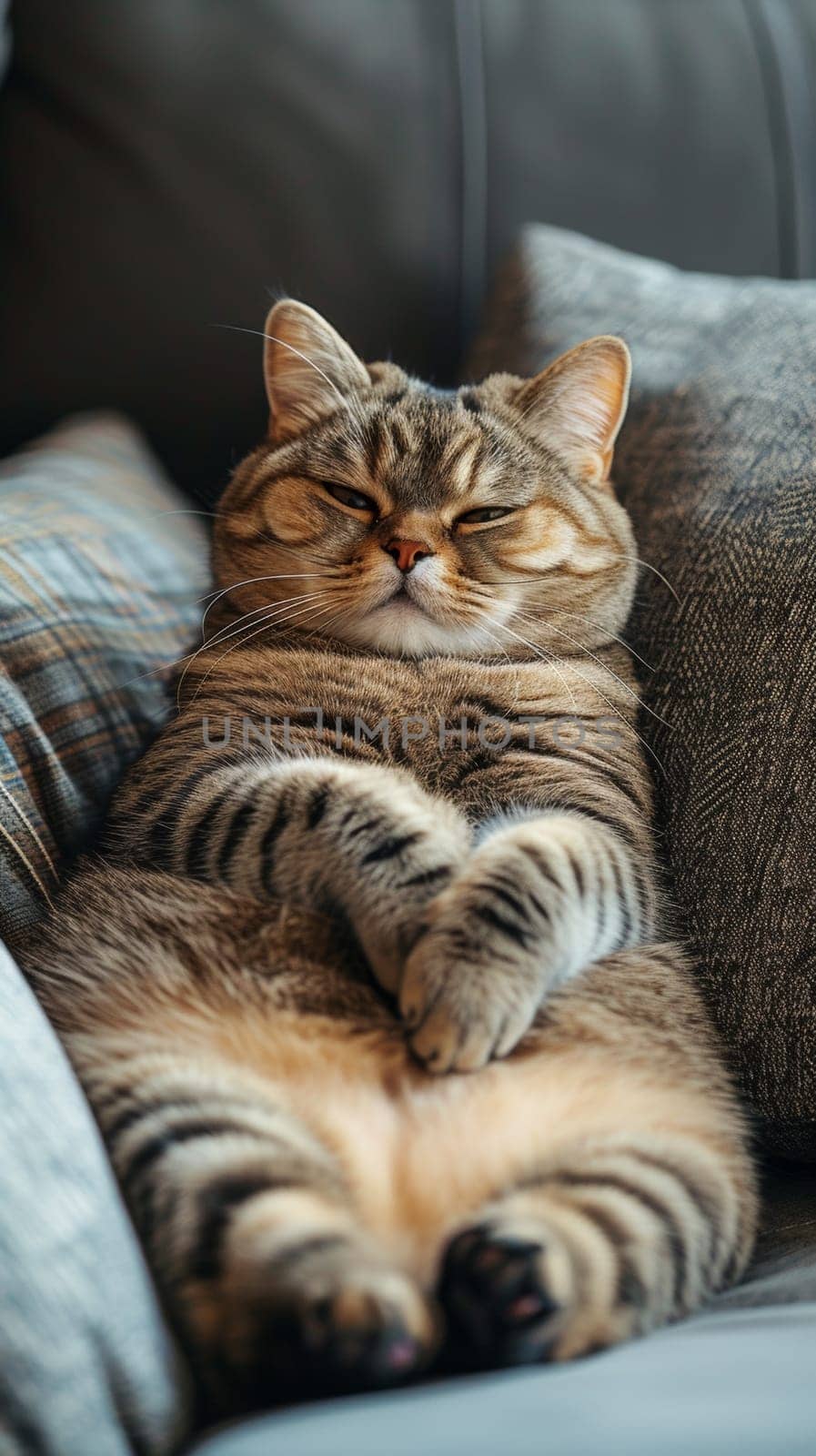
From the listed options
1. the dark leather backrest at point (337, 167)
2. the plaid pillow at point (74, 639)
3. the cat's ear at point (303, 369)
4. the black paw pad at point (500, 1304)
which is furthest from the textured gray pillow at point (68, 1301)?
the dark leather backrest at point (337, 167)

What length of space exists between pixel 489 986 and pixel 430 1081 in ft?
0.24

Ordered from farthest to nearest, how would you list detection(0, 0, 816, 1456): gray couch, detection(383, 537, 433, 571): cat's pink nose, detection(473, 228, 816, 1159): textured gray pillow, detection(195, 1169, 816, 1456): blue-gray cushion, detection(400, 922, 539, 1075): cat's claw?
1. detection(0, 0, 816, 1456): gray couch
2. detection(383, 537, 433, 571): cat's pink nose
3. detection(473, 228, 816, 1159): textured gray pillow
4. detection(400, 922, 539, 1075): cat's claw
5. detection(195, 1169, 816, 1456): blue-gray cushion

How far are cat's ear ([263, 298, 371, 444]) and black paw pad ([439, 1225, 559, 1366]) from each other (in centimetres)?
82

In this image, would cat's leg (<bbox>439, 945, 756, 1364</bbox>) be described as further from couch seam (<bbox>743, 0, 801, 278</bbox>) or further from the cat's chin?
couch seam (<bbox>743, 0, 801, 278</bbox>)

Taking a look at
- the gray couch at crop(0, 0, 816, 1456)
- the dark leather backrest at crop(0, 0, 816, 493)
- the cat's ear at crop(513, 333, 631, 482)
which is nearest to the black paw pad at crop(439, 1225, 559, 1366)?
the cat's ear at crop(513, 333, 631, 482)

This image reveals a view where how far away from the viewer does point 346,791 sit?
2.66 ft

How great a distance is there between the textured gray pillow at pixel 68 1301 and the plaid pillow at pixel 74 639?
0.33m

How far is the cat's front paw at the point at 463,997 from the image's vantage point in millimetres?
677

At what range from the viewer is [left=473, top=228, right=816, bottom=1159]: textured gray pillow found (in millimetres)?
822

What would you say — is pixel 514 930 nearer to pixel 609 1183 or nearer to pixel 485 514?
pixel 609 1183

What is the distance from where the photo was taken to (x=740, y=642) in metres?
0.90

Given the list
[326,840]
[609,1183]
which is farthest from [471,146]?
[609,1183]

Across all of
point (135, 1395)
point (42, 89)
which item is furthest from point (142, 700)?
point (42, 89)

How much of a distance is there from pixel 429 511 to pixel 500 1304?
67cm
